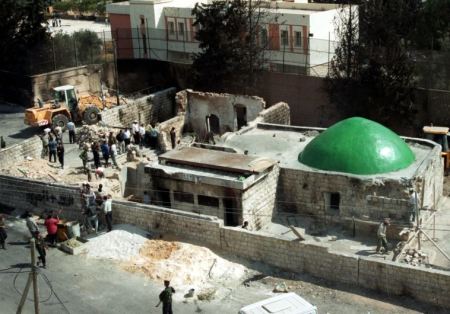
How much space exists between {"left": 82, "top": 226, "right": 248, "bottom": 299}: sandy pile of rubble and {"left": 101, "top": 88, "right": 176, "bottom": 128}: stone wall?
13278 millimetres

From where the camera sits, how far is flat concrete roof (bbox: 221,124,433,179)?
27030 mm

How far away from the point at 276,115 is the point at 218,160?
799 centimetres

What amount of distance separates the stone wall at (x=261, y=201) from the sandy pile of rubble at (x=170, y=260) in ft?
9.92

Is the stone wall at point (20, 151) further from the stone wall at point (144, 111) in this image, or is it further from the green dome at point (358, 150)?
the green dome at point (358, 150)

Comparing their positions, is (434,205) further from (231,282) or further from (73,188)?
(73,188)

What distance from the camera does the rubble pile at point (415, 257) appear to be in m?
22.8

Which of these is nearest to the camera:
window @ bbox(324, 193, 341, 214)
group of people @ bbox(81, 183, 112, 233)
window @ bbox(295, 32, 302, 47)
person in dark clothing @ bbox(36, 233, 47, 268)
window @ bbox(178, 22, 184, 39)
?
person in dark clothing @ bbox(36, 233, 47, 268)

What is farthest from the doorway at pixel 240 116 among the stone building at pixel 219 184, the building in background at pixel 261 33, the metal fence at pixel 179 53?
the stone building at pixel 219 184

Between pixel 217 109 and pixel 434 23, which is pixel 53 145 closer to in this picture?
pixel 217 109

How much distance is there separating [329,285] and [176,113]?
60.5 ft

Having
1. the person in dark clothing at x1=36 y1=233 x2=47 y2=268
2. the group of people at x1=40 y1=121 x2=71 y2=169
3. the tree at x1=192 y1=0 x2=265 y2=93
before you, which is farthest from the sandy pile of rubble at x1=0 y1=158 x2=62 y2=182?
the tree at x1=192 y1=0 x2=265 y2=93

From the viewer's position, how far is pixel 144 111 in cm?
3897

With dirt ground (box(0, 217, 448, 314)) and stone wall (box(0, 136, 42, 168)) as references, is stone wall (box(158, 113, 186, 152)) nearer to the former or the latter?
stone wall (box(0, 136, 42, 168))

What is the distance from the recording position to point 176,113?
3803 cm
